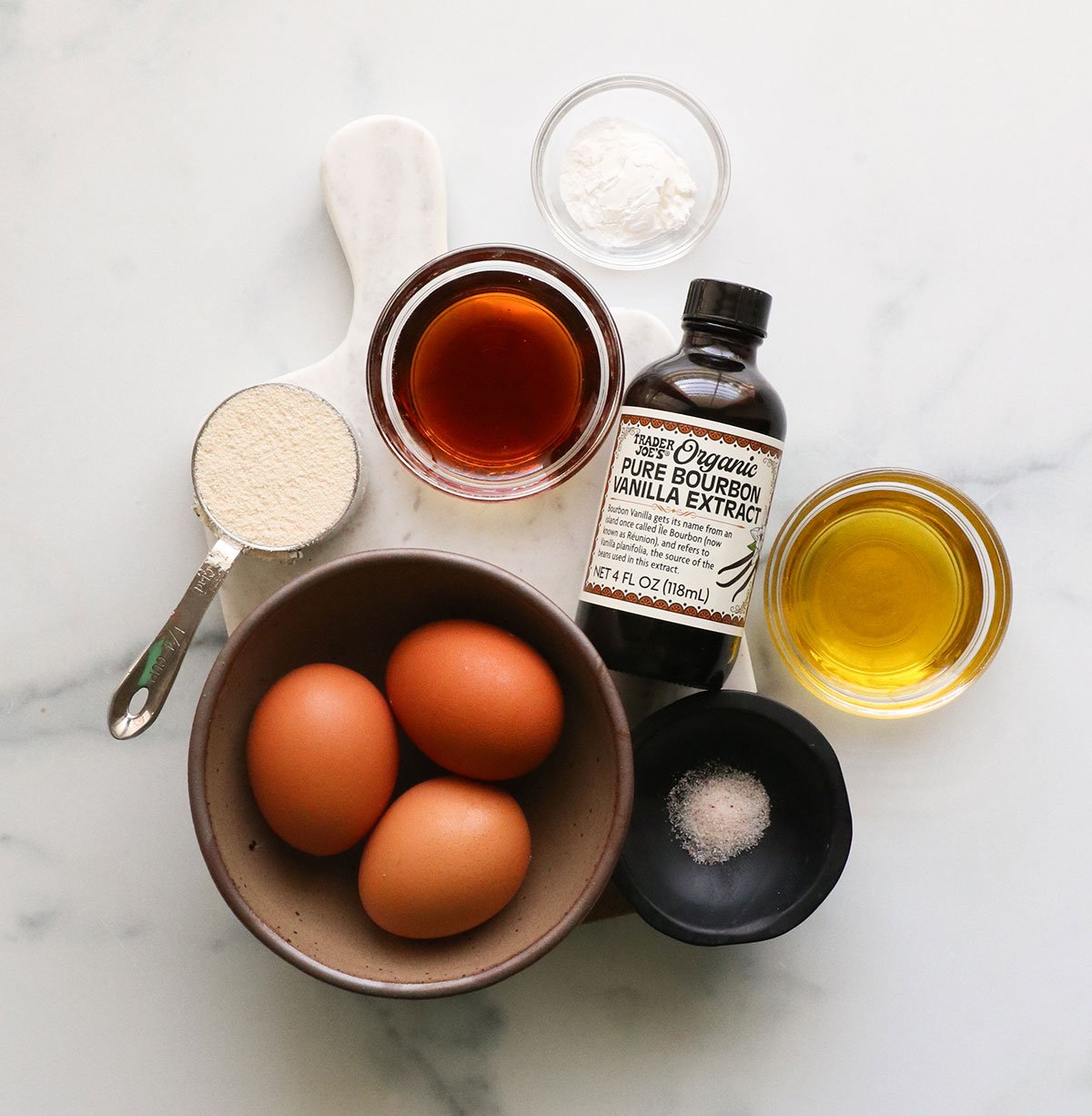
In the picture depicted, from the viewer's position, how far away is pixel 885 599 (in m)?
1.23

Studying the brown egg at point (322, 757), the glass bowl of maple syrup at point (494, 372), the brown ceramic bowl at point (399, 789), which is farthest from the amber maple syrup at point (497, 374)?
the brown egg at point (322, 757)

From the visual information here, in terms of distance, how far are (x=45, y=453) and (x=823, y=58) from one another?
1.07 metres

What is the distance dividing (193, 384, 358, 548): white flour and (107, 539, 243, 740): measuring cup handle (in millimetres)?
57

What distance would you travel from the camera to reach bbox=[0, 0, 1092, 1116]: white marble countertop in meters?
1.22

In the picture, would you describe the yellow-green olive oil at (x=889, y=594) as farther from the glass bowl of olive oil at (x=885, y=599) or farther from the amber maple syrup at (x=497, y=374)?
the amber maple syrup at (x=497, y=374)

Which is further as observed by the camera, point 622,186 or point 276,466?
point 622,186

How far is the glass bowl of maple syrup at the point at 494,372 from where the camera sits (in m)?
1.16

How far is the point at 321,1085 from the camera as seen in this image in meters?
1.22

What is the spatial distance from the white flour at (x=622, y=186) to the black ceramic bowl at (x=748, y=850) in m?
0.56

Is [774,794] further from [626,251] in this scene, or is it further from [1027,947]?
[626,251]

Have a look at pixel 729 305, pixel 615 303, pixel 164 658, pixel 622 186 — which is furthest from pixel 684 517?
pixel 164 658

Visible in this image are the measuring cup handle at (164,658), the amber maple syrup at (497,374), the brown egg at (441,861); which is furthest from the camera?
the amber maple syrup at (497,374)

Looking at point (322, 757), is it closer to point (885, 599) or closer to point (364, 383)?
point (364, 383)

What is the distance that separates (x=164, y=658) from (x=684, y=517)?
0.56 metres
